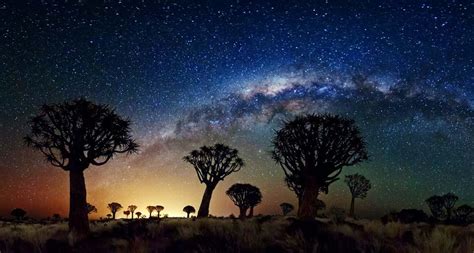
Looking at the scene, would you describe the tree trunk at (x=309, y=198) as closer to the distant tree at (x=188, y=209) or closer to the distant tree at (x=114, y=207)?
the distant tree at (x=188, y=209)

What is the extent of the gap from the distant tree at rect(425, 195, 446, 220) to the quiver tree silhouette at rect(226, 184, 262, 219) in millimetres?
26735

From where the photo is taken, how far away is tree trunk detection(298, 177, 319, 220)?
20953mm

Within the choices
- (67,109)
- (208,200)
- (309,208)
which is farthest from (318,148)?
(208,200)

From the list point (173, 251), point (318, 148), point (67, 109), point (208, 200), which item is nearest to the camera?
point (173, 251)

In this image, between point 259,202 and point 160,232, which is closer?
point 160,232

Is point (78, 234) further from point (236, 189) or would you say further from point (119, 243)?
point (236, 189)

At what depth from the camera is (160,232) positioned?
12633 mm

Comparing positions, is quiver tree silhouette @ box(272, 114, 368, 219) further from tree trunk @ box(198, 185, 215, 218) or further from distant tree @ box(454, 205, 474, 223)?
distant tree @ box(454, 205, 474, 223)

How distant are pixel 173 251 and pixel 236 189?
43.6 meters

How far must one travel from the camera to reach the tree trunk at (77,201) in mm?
16828

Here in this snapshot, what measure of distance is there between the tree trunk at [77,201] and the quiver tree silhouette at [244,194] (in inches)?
1400

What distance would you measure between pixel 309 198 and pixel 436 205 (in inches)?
1787

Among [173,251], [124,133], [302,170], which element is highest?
[124,133]

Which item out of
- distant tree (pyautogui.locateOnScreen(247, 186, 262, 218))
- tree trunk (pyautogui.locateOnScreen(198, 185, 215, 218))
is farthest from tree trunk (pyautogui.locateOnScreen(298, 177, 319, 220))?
distant tree (pyautogui.locateOnScreen(247, 186, 262, 218))
